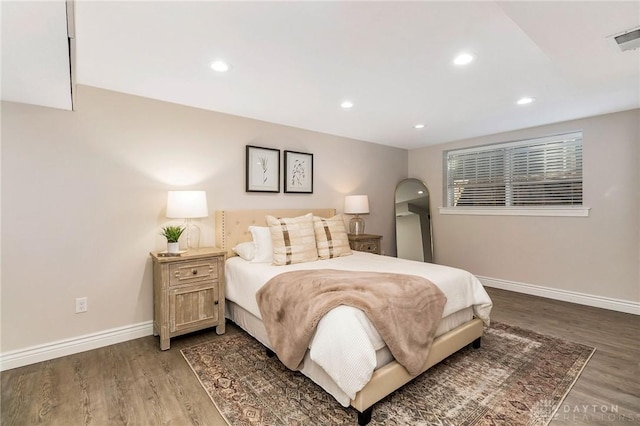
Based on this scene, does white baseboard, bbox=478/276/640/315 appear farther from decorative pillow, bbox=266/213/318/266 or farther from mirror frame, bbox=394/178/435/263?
decorative pillow, bbox=266/213/318/266

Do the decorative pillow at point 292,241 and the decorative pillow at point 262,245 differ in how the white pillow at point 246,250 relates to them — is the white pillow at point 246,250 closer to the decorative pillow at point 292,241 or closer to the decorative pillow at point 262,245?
the decorative pillow at point 262,245

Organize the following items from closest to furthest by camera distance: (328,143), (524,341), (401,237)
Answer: (524,341), (328,143), (401,237)

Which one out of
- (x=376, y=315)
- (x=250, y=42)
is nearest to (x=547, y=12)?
(x=250, y=42)

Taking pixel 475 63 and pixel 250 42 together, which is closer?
pixel 250 42

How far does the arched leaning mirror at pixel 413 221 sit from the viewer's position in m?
5.02

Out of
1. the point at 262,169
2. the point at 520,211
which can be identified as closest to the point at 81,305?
the point at 262,169

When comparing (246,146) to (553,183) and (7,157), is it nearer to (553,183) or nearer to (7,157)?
(7,157)

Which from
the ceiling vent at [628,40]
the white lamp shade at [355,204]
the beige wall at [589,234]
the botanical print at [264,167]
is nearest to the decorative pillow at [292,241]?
the botanical print at [264,167]

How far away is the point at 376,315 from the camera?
1.75 metres

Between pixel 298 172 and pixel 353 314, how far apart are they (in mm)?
2574

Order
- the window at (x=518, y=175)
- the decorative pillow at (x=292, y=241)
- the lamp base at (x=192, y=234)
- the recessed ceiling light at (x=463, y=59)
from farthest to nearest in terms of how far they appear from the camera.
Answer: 1. the window at (x=518, y=175)
2. the lamp base at (x=192, y=234)
3. the decorative pillow at (x=292, y=241)
4. the recessed ceiling light at (x=463, y=59)

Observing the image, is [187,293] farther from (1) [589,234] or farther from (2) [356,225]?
(1) [589,234]

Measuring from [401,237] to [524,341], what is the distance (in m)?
2.58

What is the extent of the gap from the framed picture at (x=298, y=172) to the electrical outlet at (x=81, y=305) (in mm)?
2296
